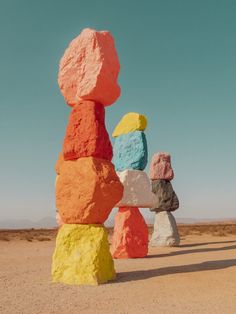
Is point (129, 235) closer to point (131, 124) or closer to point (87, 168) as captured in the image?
point (131, 124)

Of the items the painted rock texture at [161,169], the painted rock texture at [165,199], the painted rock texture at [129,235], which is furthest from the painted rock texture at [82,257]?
the painted rock texture at [161,169]

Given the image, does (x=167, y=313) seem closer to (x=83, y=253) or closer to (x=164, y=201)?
(x=83, y=253)

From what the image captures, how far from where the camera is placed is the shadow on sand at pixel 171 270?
30.7 feet

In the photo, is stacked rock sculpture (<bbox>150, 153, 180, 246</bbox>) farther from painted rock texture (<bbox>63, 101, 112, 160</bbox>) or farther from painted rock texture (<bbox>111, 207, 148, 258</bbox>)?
painted rock texture (<bbox>63, 101, 112, 160</bbox>)

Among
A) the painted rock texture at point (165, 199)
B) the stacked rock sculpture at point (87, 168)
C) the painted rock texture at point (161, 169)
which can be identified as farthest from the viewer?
the painted rock texture at point (161, 169)

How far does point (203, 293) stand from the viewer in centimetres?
764

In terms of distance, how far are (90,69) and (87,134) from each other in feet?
5.45

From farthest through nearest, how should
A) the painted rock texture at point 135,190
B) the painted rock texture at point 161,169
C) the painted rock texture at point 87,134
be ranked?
1. the painted rock texture at point 161,169
2. the painted rock texture at point 135,190
3. the painted rock texture at point 87,134

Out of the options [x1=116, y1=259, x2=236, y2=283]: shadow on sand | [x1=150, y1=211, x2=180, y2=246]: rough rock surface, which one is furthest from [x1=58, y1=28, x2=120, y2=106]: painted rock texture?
[x1=150, y1=211, x2=180, y2=246]: rough rock surface

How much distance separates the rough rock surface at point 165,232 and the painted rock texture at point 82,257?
32.5ft

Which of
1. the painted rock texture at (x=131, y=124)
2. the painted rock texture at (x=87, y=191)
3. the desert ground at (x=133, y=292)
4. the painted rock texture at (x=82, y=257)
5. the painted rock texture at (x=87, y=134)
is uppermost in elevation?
the painted rock texture at (x=131, y=124)

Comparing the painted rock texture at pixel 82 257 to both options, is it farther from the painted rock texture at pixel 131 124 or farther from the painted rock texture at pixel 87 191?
the painted rock texture at pixel 131 124

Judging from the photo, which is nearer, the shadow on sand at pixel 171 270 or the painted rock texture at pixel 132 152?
the shadow on sand at pixel 171 270

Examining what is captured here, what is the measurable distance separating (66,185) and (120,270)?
3.03 m
